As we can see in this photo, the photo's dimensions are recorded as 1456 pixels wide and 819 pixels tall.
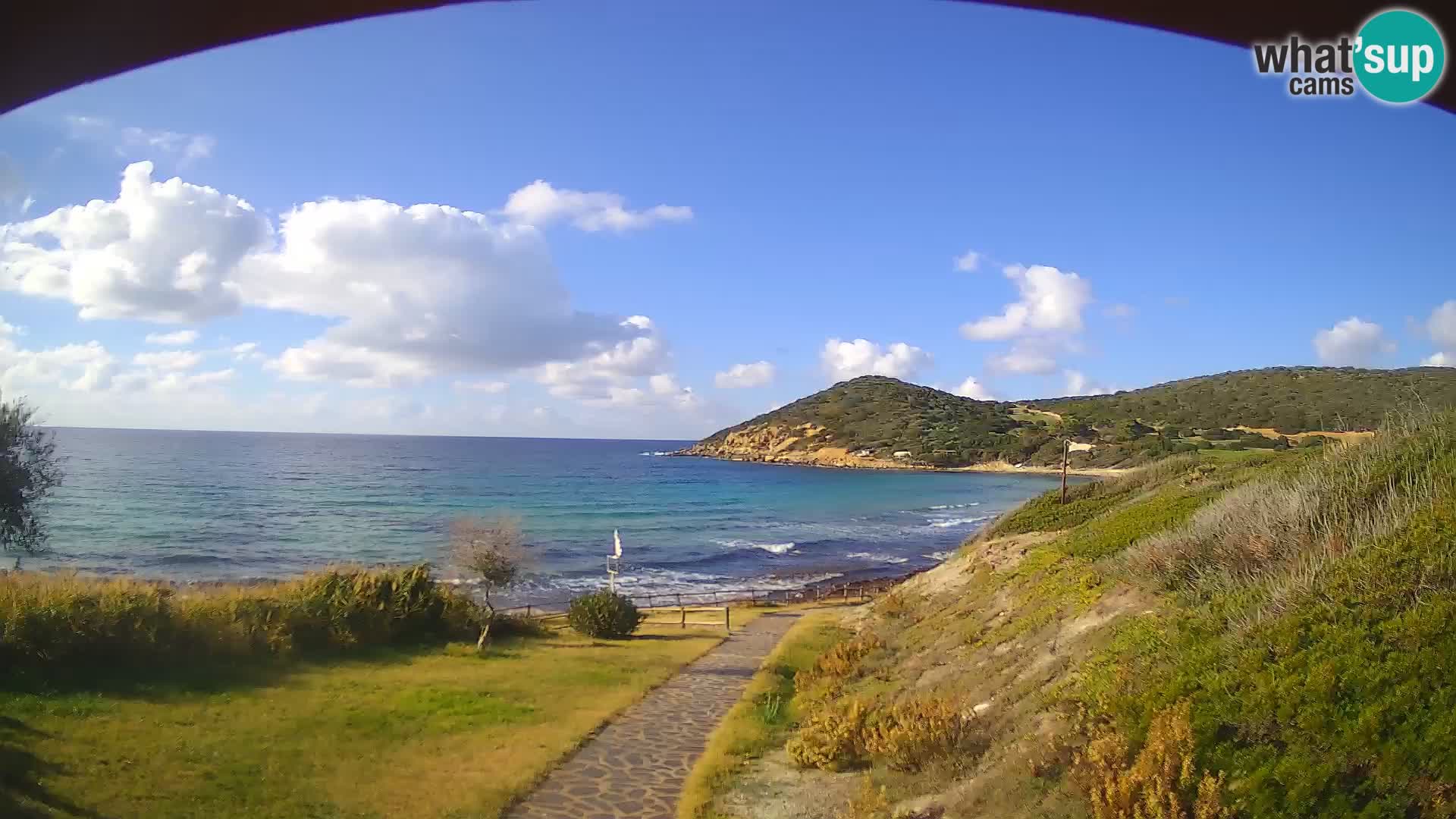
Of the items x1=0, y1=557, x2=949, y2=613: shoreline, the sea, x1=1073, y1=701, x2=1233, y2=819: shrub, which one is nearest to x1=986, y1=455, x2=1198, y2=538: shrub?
x1=0, y1=557, x2=949, y2=613: shoreline

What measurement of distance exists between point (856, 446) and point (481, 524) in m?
115

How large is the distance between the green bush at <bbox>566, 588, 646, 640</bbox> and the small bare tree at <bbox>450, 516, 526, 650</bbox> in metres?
2.03

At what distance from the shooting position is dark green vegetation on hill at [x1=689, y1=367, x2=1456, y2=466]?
62000 millimetres

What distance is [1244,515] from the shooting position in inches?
339

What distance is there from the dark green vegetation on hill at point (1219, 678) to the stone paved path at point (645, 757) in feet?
5.42

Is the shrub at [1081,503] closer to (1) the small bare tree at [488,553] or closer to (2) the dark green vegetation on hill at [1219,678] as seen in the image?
(2) the dark green vegetation on hill at [1219,678]

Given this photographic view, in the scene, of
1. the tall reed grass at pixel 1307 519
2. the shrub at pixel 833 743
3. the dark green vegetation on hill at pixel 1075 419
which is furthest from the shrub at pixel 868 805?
the dark green vegetation on hill at pixel 1075 419

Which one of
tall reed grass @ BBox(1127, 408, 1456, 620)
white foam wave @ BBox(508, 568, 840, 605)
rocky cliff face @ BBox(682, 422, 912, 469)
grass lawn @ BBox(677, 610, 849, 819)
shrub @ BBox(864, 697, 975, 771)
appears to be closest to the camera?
tall reed grass @ BBox(1127, 408, 1456, 620)

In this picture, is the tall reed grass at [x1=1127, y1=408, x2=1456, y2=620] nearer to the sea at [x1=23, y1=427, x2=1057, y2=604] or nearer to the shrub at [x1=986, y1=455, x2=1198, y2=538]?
the shrub at [x1=986, y1=455, x2=1198, y2=538]

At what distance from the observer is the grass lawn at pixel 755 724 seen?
9.19 meters

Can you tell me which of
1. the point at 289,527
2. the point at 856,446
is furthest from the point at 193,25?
the point at 856,446

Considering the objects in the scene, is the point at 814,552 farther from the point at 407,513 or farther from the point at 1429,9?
the point at 1429,9

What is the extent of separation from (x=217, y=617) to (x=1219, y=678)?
596 inches

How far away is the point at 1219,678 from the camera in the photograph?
5.65 metres
